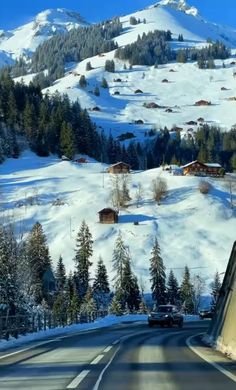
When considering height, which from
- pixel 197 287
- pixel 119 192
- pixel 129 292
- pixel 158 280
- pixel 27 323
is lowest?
pixel 197 287

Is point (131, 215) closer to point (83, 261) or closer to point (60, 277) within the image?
point (83, 261)

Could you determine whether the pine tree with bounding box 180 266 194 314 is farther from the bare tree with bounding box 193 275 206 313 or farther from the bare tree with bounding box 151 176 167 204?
the bare tree with bounding box 151 176 167 204

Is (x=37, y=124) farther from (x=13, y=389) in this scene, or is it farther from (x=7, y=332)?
(x=13, y=389)

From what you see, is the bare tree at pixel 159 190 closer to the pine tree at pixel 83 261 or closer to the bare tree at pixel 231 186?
the bare tree at pixel 231 186

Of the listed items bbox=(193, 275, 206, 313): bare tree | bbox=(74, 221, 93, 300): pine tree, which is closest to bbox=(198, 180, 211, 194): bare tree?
bbox=(193, 275, 206, 313): bare tree

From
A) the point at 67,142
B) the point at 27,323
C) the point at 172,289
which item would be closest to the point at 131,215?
the point at 172,289

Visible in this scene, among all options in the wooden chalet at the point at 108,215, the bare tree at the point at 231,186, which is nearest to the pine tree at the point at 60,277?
the wooden chalet at the point at 108,215

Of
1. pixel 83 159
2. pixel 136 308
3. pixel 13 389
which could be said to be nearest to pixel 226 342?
pixel 13 389
